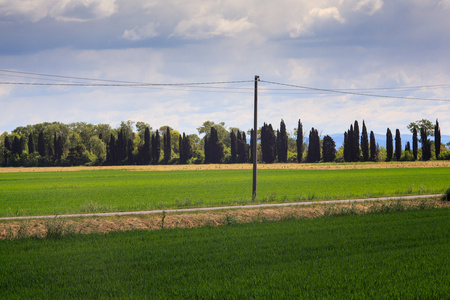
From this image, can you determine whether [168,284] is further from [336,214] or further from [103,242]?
[336,214]

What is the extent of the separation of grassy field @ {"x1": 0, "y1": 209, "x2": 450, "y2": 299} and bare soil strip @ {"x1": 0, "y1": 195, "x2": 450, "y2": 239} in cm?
149

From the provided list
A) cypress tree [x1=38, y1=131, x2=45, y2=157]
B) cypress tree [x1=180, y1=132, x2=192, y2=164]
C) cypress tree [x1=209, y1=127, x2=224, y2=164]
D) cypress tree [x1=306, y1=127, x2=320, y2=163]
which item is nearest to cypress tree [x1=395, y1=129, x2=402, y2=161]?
cypress tree [x1=306, y1=127, x2=320, y2=163]

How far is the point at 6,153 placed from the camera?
407 feet

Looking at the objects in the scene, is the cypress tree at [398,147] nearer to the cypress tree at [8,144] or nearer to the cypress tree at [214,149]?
the cypress tree at [214,149]

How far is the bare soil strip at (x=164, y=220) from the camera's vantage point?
45.6 ft

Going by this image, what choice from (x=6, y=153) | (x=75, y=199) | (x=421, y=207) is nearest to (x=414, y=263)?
(x=421, y=207)

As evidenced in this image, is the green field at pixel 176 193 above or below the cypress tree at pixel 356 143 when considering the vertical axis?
below

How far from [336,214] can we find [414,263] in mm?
8823

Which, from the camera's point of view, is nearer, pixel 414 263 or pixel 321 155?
pixel 414 263

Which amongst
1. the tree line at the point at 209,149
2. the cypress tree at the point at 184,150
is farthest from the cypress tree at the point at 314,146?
the cypress tree at the point at 184,150

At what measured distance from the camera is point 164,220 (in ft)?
53.4

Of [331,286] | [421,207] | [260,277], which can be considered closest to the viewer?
[331,286]

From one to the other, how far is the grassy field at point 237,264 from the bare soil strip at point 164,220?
149cm

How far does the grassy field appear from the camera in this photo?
7.39m
